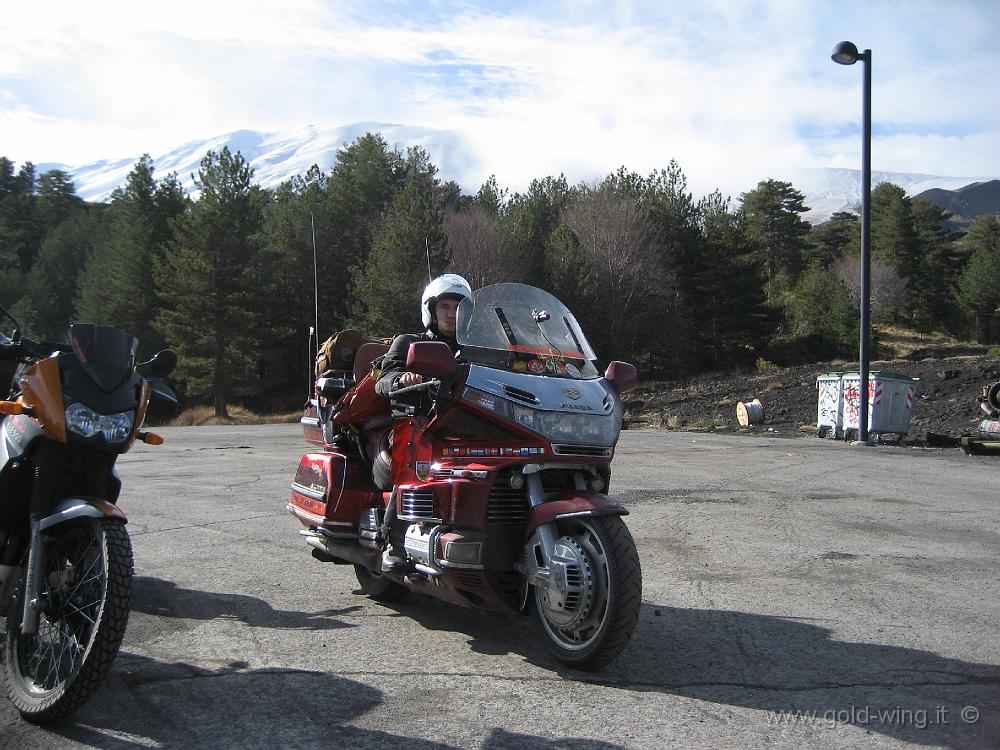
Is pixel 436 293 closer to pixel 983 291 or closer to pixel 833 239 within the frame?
pixel 983 291

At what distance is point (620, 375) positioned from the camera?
482 centimetres

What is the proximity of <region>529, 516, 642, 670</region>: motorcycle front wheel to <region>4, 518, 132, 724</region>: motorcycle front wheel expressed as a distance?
1.79 metres

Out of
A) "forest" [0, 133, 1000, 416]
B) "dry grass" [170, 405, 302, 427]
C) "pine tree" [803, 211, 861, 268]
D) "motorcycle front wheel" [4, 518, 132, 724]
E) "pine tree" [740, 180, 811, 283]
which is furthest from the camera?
"pine tree" [740, 180, 811, 283]

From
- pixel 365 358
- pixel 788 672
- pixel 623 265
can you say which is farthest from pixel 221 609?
pixel 623 265

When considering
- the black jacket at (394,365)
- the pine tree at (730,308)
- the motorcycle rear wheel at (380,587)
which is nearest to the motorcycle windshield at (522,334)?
the black jacket at (394,365)

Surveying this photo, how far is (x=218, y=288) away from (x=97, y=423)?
1958 inches

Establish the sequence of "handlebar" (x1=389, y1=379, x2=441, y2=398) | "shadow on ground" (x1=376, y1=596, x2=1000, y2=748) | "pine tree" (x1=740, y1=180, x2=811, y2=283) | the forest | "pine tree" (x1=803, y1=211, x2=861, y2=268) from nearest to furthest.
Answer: "shadow on ground" (x1=376, y1=596, x2=1000, y2=748) < "handlebar" (x1=389, y1=379, x2=441, y2=398) < the forest < "pine tree" (x1=803, y1=211, x2=861, y2=268) < "pine tree" (x1=740, y1=180, x2=811, y2=283)

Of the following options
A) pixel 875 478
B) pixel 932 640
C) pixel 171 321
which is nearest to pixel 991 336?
pixel 171 321

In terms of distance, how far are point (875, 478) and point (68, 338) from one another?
10559 millimetres

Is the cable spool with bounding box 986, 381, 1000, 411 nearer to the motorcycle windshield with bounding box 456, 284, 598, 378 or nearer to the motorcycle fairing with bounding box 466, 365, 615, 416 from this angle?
the motorcycle windshield with bounding box 456, 284, 598, 378

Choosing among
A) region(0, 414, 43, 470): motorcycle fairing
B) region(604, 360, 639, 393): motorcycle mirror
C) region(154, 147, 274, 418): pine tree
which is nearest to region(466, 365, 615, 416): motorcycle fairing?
region(604, 360, 639, 393): motorcycle mirror

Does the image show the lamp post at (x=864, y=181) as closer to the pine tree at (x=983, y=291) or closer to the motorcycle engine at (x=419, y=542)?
the motorcycle engine at (x=419, y=542)

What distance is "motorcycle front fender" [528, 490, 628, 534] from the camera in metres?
3.99

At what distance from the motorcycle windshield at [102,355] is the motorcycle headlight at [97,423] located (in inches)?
4.6
